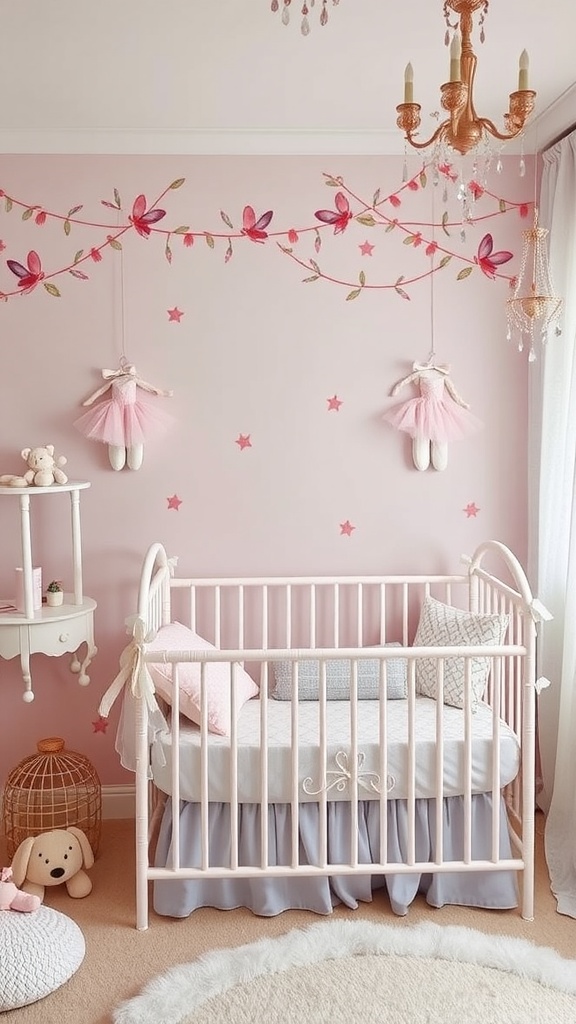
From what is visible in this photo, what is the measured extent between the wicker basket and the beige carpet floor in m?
0.23

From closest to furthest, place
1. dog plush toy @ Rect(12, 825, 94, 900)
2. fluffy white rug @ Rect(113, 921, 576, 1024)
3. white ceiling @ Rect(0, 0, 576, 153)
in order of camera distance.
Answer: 1. fluffy white rug @ Rect(113, 921, 576, 1024)
2. white ceiling @ Rect(0, 0, 576, 153)
3. dog plush toy @ Rect(12, 825, 94, 900)

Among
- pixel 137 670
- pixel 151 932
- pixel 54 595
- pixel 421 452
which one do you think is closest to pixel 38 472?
pixel 54 595

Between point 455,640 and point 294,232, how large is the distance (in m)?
1.51

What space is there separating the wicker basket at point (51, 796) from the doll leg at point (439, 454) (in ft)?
5.20

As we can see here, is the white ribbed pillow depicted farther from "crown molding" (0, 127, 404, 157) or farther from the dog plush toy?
"crown molding" (0, 127, 404, 157)

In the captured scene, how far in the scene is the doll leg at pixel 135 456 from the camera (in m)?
3.21

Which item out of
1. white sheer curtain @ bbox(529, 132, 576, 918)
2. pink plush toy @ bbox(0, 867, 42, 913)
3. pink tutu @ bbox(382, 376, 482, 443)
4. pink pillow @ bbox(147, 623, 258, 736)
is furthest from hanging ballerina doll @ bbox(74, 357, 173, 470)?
pink plush toy @ bbox(0, 867, 42, 913)

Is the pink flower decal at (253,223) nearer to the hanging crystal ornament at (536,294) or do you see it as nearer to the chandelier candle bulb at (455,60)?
the hanging crystal ornament at (536,294)

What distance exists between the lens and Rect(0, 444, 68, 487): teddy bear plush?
3.00 m

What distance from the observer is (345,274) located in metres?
3.29

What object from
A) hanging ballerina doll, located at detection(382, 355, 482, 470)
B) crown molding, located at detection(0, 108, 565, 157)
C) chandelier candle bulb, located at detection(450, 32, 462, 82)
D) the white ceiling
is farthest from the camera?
hanging ballerina doll, located at detection(382, 355, 482, 470)

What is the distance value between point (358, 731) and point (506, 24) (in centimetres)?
195

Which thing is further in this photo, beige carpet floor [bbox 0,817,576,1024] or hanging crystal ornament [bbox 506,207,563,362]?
hanging crystal ornament [bbox 506,207,563,362]

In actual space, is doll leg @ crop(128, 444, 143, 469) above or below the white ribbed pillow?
above
